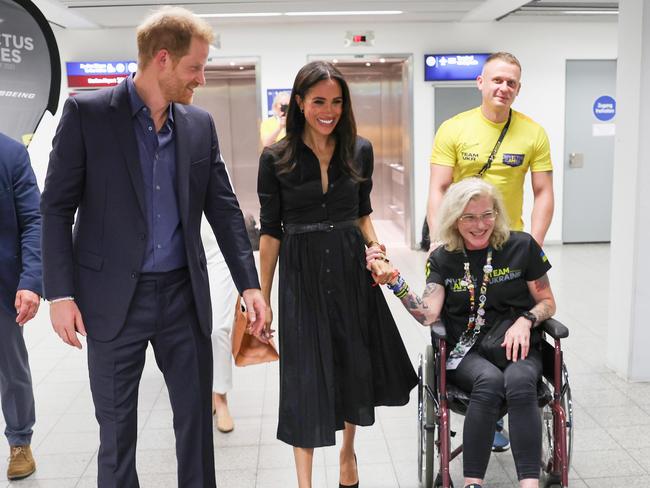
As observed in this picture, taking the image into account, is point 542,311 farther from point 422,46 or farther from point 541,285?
point 422,46

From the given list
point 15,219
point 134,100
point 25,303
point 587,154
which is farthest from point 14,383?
point 587,154

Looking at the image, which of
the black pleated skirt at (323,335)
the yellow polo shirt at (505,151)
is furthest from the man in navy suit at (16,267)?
the yellow polo shirt at (505,151)

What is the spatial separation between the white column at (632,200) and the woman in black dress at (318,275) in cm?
201

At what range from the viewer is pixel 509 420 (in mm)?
2492

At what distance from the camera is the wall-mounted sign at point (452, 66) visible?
8.42 metres

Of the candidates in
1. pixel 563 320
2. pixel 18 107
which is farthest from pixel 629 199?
pixel 18 107

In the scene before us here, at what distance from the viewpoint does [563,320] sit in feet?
17.8

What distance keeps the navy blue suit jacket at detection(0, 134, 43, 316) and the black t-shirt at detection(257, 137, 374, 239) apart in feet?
3.26

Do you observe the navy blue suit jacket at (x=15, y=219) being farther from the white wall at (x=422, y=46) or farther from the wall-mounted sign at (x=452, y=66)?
the wall-mounted sign at (x=452, y=66)

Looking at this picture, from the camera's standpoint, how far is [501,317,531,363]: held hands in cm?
261

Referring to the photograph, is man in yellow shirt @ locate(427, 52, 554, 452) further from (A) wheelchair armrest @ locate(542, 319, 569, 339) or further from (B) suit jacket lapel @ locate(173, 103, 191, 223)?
(B) suit jacket lapel @ locate(173, 103, 191, 223)

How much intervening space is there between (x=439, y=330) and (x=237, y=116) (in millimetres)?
7295

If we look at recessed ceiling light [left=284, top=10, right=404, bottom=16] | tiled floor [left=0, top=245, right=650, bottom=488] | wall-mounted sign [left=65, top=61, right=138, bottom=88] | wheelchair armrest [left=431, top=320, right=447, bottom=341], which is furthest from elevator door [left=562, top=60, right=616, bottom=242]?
wheelchair armrest [left=431, top=320, right=447, bottom=341]

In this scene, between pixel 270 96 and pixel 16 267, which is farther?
pixel 270 96
